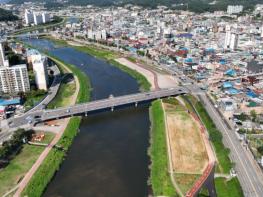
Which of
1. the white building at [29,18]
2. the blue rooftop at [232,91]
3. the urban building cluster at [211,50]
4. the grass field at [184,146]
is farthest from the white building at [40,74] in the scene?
the white building at [29,18]

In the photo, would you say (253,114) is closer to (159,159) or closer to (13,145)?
(159,159)

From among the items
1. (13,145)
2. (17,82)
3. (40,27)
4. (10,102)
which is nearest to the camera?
(13,145)

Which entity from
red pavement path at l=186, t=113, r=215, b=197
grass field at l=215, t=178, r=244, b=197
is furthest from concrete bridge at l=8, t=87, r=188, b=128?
grass field at l=215, t=178, r=244, b=197

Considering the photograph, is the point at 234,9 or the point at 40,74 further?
the point at 234,9

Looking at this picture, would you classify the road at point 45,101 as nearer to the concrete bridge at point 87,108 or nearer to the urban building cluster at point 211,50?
the concrete bridge at point 87,108

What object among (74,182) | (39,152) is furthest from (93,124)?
(74,182)

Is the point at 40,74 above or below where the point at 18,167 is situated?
above

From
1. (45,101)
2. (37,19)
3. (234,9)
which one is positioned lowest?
(45,101)

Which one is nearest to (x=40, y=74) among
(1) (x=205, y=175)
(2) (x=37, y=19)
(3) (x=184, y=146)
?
(3) (x=184, y=146)
